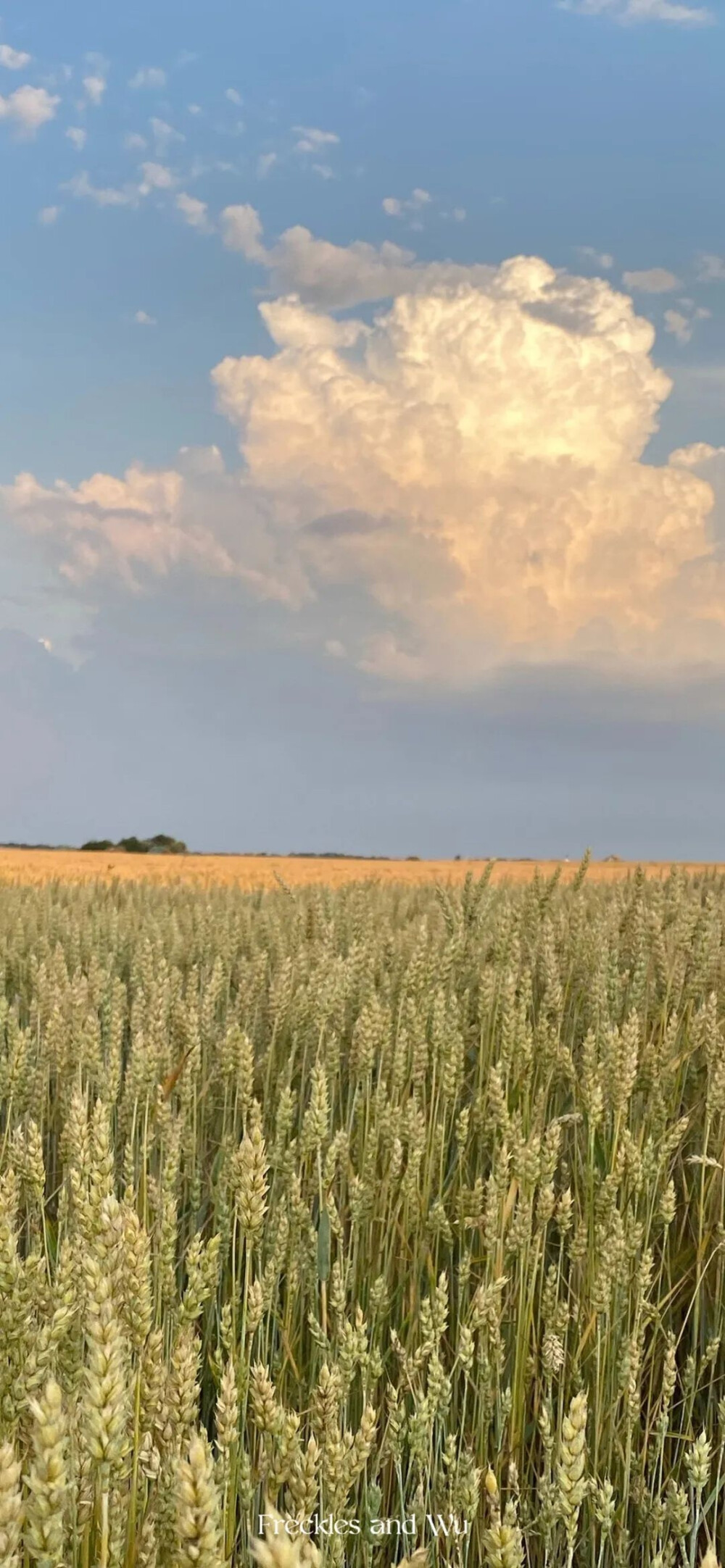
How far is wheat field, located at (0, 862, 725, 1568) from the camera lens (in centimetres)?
125

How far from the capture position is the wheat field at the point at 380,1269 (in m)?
1.25

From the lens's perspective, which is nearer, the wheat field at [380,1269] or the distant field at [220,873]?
the wheat field at [380,1269]

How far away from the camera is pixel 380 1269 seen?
2.59m

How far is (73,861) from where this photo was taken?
1997 centimetres

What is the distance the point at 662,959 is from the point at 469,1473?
2.17 meters

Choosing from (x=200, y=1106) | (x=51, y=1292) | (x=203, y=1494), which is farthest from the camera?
(x=200, y=1106)

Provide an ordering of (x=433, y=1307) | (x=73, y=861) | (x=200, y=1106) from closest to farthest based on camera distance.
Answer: (x=433, y=1307), (x=200, y=1106), (x=73, y=861)

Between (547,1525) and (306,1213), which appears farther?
(306,1213)

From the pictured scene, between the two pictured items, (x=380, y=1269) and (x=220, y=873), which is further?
(x=220, y=873)

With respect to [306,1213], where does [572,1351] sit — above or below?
below

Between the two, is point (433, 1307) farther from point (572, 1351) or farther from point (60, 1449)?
point (60, 1449)

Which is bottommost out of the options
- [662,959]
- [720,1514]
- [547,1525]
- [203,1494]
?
[720,1514]

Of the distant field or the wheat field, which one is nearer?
the wheat field

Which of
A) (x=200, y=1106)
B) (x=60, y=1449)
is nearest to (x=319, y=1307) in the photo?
(x=200, y=1106)
